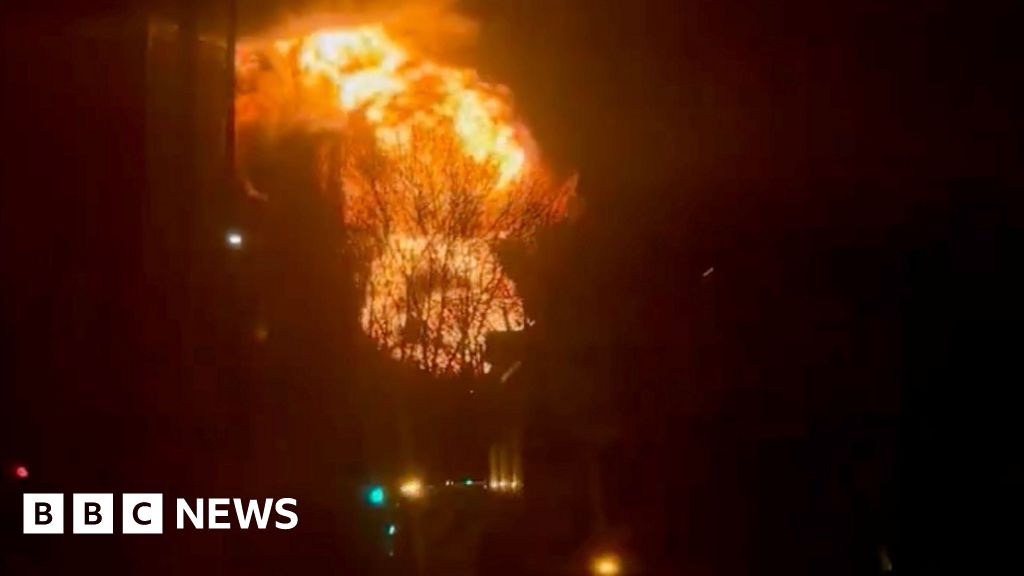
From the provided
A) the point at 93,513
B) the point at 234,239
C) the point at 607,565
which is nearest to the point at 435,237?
the point at 234,239

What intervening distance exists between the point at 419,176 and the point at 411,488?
793 cm

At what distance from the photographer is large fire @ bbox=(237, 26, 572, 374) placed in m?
18.1

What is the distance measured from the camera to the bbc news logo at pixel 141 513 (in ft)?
22.8

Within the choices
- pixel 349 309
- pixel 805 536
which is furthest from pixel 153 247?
pixel 349 309

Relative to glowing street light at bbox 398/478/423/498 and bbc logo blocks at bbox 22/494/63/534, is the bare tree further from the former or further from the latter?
bbc logo blocks at bbox 22/494/63/534

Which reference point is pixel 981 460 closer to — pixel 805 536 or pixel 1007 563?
pixel 1007 563

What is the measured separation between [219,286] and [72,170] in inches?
82.7

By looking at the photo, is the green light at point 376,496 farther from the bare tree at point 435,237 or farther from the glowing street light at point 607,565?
the bare tree at point 435,237

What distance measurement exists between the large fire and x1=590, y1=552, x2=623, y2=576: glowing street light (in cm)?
812

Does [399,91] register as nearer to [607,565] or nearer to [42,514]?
[607,565]

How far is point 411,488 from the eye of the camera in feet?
57.9

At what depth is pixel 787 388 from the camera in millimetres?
10734

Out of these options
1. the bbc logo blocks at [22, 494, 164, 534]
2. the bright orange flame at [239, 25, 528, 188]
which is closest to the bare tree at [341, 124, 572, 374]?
the bright orange flame at [239, 25, 528, 188]

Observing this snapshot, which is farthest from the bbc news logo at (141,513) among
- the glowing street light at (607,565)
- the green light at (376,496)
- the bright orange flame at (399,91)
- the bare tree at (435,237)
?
the bare tree at (435,237)
